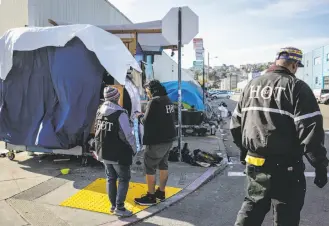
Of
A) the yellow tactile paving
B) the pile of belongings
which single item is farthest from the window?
the yellow tactile paving

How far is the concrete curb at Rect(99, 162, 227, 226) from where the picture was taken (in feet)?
14.7

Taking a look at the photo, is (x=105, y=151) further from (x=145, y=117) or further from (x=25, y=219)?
(x=25, y=219)

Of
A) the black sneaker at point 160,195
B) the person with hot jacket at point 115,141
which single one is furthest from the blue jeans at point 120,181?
the black sneaker at point 160,195

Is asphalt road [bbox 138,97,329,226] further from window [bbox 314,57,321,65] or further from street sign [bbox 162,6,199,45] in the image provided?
window [bbox 314,57,321,65]

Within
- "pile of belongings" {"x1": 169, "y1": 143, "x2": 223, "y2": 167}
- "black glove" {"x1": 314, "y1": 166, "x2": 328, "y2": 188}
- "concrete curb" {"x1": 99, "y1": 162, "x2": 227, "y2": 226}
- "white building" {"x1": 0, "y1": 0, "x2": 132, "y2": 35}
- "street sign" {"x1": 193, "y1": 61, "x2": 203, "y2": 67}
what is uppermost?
"white building" {"x1": 0, "y1": 0, "x2": 132, "y2": 35}

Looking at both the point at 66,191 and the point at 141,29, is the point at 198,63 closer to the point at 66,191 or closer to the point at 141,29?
the point at 141,29

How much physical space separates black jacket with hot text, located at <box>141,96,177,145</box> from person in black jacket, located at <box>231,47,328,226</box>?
1.91 m

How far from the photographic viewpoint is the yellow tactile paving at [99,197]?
491 centimetres

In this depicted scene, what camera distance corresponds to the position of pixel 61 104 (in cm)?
663

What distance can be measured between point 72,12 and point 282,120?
9.97m

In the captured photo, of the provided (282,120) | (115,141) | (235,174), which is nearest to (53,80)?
(115,141)

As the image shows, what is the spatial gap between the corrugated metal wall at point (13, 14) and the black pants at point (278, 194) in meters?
8.23

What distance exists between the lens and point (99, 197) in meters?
→ 5.32

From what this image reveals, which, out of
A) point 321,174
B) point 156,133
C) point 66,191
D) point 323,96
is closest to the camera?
point 321,174
